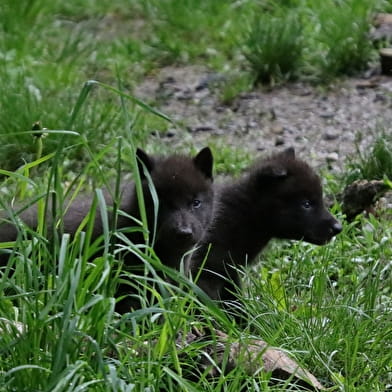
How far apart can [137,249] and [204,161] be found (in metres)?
2.01

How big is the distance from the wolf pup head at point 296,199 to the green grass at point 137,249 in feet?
0.46

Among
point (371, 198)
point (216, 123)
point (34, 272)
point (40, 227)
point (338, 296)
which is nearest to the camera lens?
point (34, 272)

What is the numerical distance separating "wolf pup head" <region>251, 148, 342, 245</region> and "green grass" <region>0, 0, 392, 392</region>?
0.14 metres

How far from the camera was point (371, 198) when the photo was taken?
7426 millimetres

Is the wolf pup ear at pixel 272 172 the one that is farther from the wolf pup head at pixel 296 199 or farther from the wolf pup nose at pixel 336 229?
the wolf pup nose at pixel 336 229

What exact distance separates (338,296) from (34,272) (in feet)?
6.26

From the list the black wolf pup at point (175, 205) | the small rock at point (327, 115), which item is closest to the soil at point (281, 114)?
the small rock at point (327, 115)

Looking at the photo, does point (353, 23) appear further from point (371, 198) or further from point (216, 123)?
point (371, 198)

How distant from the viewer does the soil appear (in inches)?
340

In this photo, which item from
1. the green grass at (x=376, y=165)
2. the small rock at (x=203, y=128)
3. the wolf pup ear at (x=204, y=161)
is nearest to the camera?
the wolf pup ear at (x=204, y=161)

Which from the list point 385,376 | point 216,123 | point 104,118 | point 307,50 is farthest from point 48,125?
point 385,376

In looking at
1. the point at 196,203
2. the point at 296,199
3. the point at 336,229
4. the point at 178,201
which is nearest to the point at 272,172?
the point at 296,199

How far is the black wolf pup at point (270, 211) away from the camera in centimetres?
660

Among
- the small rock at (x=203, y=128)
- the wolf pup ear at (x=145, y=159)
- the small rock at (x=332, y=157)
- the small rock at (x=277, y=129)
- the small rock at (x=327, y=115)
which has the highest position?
the wolf pup ear at (x=145, y=159)
